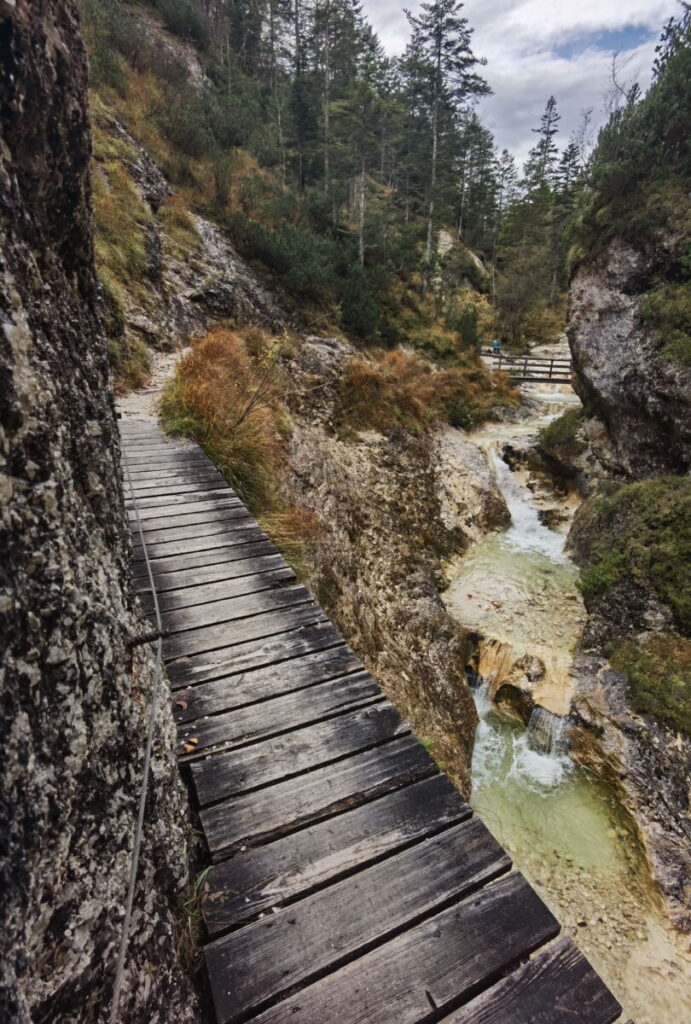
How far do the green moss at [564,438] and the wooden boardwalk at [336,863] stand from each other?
428 inches

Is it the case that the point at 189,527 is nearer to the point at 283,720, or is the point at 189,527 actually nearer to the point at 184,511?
the point at 184,511

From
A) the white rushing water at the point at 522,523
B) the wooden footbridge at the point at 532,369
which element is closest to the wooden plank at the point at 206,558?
the white rushing water at the point at 522,523

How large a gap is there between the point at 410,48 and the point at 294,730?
37.2 m

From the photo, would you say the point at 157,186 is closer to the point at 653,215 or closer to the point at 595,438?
the point at 653,215

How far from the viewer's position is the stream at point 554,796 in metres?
4.65

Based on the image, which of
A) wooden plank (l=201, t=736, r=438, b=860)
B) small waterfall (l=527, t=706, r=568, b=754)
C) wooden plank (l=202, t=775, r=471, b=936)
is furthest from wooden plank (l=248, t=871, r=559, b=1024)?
small waterfall (l=527, t=706, r=568, b=754)

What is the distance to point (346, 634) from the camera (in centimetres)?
544

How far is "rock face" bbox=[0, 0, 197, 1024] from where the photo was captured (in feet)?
3.22

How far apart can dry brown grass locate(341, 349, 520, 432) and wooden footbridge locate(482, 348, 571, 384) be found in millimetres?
3069

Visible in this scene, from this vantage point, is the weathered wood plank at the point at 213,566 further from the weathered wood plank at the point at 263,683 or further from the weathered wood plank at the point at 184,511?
the weathered wood plank at the point at 263,683

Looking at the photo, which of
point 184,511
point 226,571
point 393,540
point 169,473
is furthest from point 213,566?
point 393,540

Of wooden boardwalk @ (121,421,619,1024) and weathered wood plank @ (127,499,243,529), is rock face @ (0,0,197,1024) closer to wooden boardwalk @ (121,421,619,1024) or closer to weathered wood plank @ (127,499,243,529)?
wooden boardwalk @ (121,421,619,1024)

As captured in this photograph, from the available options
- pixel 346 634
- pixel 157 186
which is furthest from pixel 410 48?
pixel 346 634

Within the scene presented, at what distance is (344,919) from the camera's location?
1.66 metres
